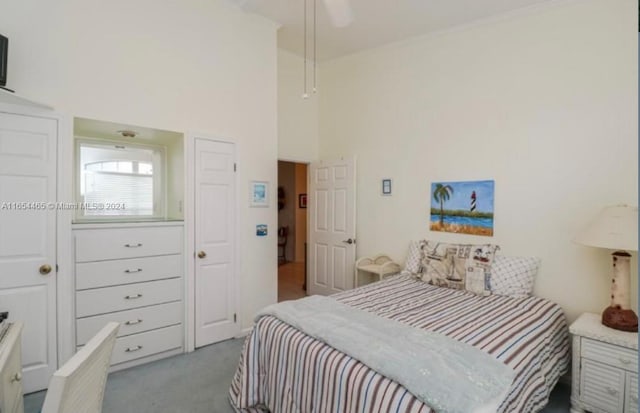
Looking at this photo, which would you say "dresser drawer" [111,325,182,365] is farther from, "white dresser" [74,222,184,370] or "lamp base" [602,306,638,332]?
"lamp base" [602,306,638,332]

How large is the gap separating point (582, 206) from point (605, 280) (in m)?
0.61

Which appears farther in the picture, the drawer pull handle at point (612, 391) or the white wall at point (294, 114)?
the white wall at point (294, 114)

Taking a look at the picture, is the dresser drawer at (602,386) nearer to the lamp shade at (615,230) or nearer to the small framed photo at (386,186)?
the lamp shade at (615,230)

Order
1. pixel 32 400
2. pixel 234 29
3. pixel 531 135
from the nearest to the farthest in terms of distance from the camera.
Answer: pixel 32 400
pixel 531 135
pixel 234 29

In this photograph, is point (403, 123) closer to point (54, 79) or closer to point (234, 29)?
point (234, 29)

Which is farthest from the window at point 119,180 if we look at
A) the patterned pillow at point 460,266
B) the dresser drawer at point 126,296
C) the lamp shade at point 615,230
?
the lamp shade at point 615,230

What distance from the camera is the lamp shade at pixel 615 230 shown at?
2074 millimetres

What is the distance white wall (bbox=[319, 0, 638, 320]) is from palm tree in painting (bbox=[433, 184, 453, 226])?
11 centimetres

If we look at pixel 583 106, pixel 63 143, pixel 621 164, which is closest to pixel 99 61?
pixel 63 143

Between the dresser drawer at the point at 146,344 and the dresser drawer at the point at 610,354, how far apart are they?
3.26 m

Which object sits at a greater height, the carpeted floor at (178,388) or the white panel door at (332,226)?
the white panel door at (332,226)

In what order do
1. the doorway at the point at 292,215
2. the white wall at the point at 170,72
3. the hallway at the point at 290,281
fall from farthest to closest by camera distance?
the doorway at the point at 292,215
the hallway at the point at 290,281
the white wall at the point at 170,72

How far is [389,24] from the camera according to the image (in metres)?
3.51

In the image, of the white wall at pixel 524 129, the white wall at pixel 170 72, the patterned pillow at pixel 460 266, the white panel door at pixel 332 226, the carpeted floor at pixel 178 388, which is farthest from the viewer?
the white panel door at pixel 332 226
